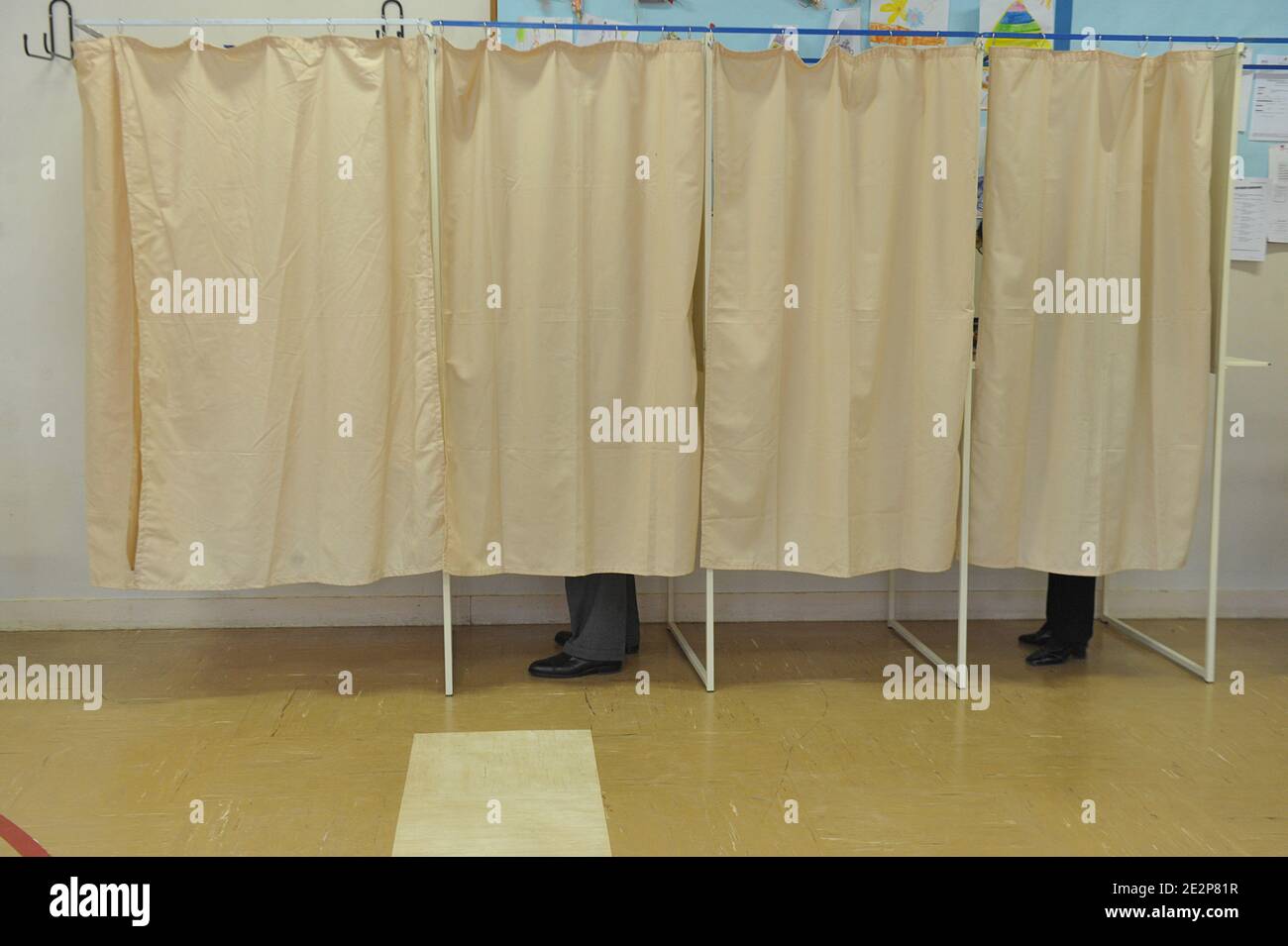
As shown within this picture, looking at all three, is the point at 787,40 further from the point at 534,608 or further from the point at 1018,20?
the point at 534,608

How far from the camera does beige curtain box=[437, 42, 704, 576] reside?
10.5ft

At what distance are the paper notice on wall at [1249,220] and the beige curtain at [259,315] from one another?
9.29 ft

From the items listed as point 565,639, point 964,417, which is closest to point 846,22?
point 964,417

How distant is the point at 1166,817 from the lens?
2598mm

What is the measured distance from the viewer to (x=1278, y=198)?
408 centimetres

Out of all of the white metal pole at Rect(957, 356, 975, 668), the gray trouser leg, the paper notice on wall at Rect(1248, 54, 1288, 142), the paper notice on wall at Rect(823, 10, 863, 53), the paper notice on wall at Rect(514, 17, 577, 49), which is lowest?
the gray trouser leg

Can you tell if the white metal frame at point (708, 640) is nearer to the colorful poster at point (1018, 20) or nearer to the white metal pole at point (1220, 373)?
the white metal pole at point (1220, 373)

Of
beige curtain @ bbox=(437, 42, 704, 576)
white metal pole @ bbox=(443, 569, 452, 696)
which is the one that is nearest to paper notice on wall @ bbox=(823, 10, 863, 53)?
beige curtain @ bbox=(437, 42, 704, 576)

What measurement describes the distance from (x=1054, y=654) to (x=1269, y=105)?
81.5 inches

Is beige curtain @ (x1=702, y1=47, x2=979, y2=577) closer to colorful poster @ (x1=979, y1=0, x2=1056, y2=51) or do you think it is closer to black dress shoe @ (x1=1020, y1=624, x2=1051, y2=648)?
black dress shoe @ (x1=1020, y1=624, x2=1051, y2=648)

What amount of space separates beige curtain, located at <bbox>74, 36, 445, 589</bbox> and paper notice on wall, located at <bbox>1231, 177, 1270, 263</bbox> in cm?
283

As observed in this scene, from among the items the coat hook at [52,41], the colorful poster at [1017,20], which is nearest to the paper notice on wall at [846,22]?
the colorful poster at [1017,20]

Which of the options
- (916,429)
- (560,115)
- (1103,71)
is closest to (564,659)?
(916,429)

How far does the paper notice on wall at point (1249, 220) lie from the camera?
4074 mm
